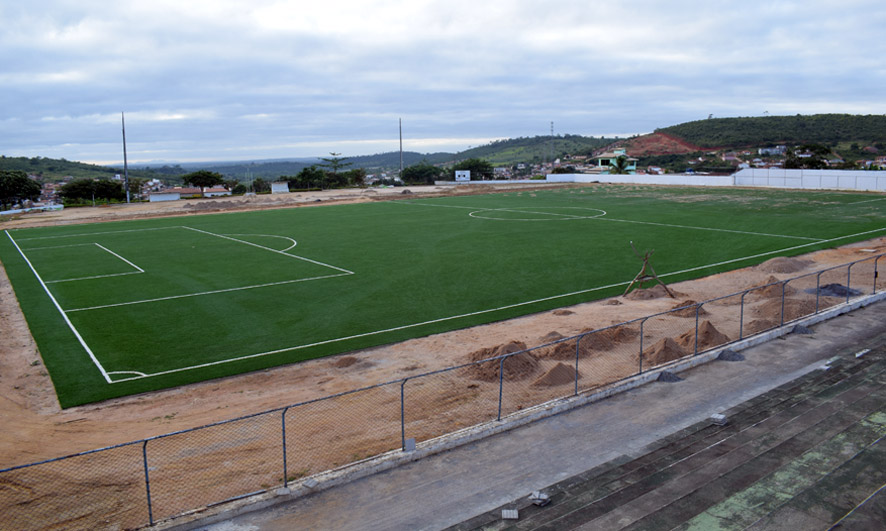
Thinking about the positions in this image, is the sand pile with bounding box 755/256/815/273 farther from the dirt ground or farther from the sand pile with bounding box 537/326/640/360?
the sand pile with bounding box 537/326/640/360

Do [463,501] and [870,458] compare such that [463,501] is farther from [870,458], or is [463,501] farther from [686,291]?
[686,291]

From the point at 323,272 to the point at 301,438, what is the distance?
21158 mm

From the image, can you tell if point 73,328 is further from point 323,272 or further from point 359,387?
point 359,387

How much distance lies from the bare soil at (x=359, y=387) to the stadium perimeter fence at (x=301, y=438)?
54 millimetres

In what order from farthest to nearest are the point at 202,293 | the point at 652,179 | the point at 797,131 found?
the point at 797,131, the point at 652,179, the point at 202,293

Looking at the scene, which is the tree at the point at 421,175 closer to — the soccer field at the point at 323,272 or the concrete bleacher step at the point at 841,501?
the soccer field at the point at 323,272

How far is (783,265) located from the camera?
106ft

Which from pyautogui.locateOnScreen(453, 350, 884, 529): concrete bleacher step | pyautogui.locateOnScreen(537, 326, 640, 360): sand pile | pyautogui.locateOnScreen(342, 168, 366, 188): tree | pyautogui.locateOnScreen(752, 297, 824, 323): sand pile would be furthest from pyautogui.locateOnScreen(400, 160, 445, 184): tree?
pyautogui.locateOnScreen(453, 350, 884, 529): concrete bleacher step

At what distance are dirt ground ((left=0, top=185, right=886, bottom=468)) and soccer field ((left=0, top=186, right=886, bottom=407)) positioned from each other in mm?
706

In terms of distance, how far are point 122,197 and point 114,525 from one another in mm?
115471

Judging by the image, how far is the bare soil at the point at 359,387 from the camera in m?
13.6

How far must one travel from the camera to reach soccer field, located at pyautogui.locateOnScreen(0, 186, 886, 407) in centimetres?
2156

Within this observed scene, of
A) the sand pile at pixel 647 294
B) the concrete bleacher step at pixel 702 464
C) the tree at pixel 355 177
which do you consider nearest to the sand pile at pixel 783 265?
the sand pile at pixel 647 294

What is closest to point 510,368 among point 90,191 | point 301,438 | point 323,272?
point 301,438
